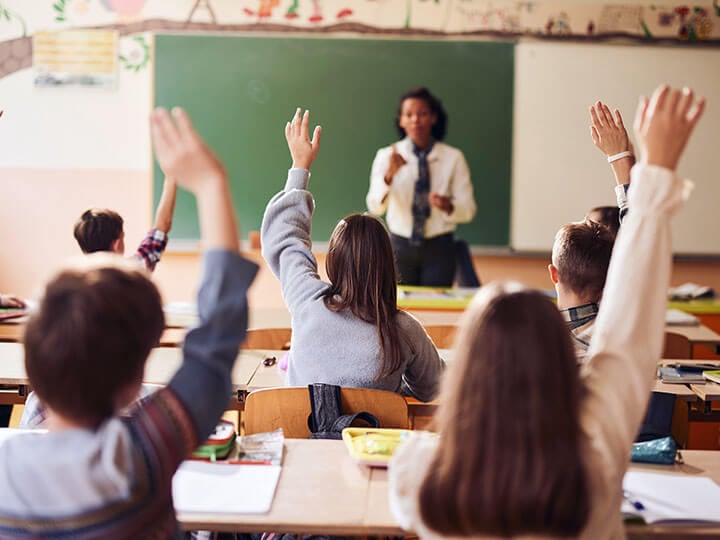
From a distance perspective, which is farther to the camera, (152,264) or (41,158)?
(41,158)

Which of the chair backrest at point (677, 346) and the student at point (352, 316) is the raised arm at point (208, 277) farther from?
the chair backrest at point (677, 346)

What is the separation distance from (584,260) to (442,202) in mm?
2873

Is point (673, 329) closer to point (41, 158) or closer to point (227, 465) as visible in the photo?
point (227, 465)

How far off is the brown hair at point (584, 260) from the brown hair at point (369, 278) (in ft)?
1.55

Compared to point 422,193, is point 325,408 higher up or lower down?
lower down

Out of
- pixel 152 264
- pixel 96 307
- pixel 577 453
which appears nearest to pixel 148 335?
pixel 96 307

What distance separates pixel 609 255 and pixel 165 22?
436cm

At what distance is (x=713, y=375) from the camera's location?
2645 mm

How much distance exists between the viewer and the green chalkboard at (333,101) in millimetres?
5629

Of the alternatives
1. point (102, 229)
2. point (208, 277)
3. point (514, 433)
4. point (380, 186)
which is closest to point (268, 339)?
point (102, 229)

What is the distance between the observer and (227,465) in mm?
1680

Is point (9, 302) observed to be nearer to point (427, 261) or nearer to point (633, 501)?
point (427, 261)

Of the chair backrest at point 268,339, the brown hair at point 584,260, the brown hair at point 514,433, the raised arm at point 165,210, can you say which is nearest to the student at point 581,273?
the brown hair at point 584,260

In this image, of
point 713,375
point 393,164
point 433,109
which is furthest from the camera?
point 433,109
